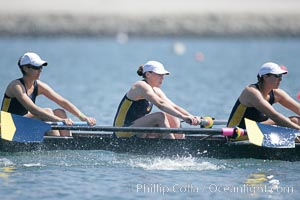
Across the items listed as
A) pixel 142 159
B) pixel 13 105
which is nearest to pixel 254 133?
pixel 142 159

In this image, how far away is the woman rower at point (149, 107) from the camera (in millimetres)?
13570

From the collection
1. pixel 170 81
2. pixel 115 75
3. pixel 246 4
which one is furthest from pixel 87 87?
pixel 246 4

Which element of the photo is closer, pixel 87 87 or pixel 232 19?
pixel 87 87

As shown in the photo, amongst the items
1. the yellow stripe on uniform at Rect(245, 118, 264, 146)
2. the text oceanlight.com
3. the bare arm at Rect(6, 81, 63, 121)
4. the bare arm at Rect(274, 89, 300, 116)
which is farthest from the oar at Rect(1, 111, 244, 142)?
the bare arm at Rect(274, 89, 300, 116)

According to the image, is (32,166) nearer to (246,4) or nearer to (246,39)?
(246,39)

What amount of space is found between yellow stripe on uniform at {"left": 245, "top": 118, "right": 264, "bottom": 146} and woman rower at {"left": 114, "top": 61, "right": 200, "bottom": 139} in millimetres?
1001

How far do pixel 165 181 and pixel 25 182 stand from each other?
2.09 meters

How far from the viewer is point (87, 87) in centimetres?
2852

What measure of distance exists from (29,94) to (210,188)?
4.00 meters

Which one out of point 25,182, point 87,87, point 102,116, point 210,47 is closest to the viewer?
point 25,182

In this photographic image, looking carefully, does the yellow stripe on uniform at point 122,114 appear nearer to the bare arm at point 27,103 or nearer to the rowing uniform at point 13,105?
the bare arm at point 27,103

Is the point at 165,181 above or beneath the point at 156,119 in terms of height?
beneath

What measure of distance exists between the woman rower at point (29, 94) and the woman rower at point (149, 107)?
0.67m

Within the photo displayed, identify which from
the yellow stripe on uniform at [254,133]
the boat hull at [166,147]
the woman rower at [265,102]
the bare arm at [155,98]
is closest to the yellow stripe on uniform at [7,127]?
the boat hull at [166,147]
